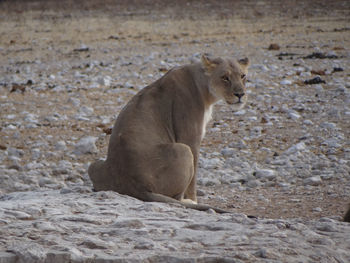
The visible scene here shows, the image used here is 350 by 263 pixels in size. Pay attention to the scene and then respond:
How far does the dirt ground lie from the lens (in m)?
7.18

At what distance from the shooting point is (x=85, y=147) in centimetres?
909

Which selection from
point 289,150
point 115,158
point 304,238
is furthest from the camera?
point 289,150

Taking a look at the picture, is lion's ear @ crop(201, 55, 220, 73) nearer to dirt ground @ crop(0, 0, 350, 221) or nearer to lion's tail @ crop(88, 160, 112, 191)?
dirt ground @ crop(0, 0, 350, 221)

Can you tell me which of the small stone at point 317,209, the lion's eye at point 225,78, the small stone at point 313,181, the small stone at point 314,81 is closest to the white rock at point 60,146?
the lion's eye at point 225,78

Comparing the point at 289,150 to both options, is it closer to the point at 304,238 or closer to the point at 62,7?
the point at 304,238

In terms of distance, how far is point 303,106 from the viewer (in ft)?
35.9

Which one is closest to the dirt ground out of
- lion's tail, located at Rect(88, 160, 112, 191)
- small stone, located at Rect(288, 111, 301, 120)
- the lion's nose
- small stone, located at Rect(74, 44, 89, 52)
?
small stone, located at Rect(74, 44, 89, 52)

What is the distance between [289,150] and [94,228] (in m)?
4.46

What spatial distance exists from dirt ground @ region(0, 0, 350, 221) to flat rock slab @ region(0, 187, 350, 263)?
156cm

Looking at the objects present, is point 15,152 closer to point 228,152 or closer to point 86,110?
point 86,110

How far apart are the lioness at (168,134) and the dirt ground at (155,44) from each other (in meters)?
0.79

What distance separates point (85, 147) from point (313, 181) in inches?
134

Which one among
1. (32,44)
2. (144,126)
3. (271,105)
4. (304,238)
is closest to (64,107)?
(271,105)

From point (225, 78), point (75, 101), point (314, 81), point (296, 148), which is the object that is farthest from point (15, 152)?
point (314, 81)
